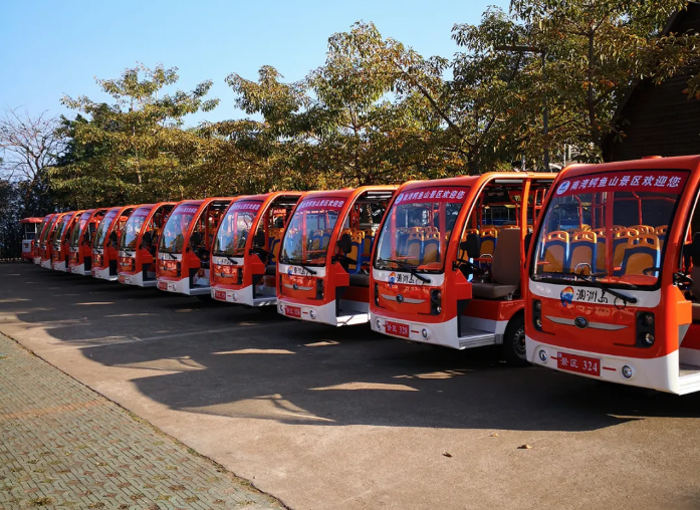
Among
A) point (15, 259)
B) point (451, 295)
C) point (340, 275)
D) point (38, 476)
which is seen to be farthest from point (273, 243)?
point (15, 259)

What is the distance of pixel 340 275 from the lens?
9.55m

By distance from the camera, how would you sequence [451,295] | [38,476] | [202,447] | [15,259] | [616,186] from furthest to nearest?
[15,259]
[451,295]
[616,186]
[202,447]
[38,476]

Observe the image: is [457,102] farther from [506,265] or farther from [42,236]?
[42,236]

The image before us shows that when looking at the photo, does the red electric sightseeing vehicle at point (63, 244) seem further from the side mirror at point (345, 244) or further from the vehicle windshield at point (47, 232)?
the side mirror at point (345, 244)

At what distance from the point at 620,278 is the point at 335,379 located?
3.33m

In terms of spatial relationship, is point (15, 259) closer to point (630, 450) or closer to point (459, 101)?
point (459, 101)

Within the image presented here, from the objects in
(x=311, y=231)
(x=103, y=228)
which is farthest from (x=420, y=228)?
(x=103, y=228)

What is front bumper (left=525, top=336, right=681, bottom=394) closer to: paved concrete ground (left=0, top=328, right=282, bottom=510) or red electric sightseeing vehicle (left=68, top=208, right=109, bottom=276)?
paved concrete ground (left=0, top=328, right=282, bottom=510)

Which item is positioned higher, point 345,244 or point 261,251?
point 345,244

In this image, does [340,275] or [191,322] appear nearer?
[340,275]

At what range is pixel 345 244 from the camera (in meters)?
9.41

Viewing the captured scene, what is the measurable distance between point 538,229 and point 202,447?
141 inches

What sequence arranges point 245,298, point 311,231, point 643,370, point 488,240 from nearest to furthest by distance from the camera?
point 643,370 < point 488,240 < point 311,231 < point 245,298

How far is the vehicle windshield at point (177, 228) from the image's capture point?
45.3 feet
